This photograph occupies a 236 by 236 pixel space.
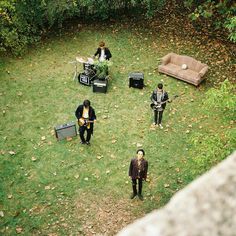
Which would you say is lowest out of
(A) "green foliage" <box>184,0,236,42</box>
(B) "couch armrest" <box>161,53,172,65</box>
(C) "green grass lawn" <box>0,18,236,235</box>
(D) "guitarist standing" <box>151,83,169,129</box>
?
(C) "green grass lawn" <box>0,18,236,235</box>

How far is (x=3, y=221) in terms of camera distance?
9.15 m

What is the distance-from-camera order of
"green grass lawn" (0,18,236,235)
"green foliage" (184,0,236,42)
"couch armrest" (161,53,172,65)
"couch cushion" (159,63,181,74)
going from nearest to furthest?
"green grass lawn" (0,18,236,235) → "couch cushion" (159,63,181,74) → "couch armrest" (161,53,172,65) → "green foliage" (184,0,236,42)

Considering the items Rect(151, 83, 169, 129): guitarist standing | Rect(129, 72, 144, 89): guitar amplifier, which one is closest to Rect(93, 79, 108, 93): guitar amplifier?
Rect(129, 72, 144, 89): guitar amplifier

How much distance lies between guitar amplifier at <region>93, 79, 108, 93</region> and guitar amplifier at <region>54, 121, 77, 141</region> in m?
2.43

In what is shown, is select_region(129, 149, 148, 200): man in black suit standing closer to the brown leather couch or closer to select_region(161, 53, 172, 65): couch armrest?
the brown leather couch

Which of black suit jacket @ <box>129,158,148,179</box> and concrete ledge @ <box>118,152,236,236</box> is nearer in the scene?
concrete ledge @ <box>118,152,236,236</box>

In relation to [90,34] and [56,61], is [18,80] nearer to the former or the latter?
[56,61]

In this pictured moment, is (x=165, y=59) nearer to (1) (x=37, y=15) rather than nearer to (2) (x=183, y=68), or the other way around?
(2) (x=183, y=68)

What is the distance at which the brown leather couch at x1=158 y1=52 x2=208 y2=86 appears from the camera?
13988mm

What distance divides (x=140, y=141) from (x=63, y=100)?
3.37 meters

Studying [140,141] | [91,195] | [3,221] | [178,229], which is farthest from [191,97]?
[178,229]

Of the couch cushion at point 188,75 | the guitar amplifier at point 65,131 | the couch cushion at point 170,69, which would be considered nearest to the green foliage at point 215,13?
the couch cushion at point 188,75

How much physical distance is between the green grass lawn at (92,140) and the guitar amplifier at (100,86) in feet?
0.78

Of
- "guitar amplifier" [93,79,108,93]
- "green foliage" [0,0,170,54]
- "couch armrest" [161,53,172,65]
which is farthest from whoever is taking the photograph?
"green foliage" [0,0,170,54]
